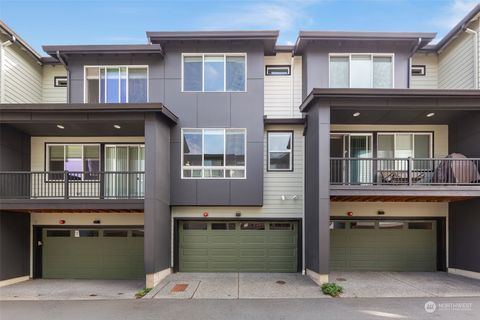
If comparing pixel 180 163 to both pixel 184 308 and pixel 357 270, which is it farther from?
pixel 357 270

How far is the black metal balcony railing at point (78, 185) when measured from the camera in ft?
33.2

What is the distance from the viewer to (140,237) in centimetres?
1064

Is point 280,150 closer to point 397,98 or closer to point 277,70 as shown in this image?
point 277,70

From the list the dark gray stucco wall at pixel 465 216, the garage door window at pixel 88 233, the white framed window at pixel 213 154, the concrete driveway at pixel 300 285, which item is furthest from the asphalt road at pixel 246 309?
the white framed window at pixel 213 154

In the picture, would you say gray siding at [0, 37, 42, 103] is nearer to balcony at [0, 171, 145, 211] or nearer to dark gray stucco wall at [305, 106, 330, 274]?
balcony at [0, 171, 145, 211]

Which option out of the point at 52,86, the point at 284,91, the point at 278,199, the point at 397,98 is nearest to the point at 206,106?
the point at 284,91

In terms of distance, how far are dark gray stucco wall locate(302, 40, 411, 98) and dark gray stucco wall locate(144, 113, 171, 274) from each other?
17.4 ft

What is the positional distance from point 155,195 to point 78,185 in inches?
149

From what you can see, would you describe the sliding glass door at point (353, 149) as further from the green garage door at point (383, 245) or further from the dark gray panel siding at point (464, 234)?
the dark gray panel siding at point (464, 234)

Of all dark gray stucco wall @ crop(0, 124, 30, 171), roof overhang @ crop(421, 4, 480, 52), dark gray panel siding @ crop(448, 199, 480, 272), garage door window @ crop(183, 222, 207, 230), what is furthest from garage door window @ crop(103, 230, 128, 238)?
roof overhang @ crop(421, 4, 480, 52)

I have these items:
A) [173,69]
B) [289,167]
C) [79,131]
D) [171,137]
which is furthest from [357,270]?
[79,131]

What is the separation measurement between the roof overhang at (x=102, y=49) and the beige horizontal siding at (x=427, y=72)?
9.53 m

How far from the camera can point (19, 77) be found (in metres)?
10.5

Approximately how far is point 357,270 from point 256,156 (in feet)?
17.6
